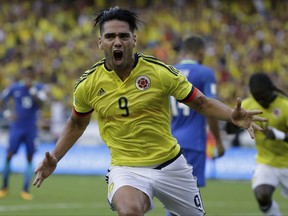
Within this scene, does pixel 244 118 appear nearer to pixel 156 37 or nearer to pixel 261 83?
pixel 261 83

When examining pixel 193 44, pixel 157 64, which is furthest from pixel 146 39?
pixel 157 64

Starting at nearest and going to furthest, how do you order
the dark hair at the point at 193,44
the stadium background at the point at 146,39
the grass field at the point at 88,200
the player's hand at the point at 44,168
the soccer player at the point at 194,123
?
the player's hand at the point at 44,168 → the soccer player at the point at 194,123 → the dark hair at the point at 193,44 → the grass field at the point at 88,200 → the stadium background at the point at 146,39

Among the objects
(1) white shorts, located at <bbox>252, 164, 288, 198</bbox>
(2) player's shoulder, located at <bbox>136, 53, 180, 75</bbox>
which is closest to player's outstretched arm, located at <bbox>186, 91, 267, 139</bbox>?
(2) player's shoulder, located at <bbox>136, 53, 180, 75</bbox>

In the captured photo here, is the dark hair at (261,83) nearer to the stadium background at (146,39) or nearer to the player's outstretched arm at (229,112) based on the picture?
the player's outstretched arm at (229,112)

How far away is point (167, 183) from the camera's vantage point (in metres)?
7.21

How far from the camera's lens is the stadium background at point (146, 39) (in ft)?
86.5

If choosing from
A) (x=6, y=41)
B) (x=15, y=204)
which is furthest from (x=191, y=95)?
(x=6, y=41)

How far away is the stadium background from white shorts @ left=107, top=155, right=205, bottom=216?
1549 centimetres

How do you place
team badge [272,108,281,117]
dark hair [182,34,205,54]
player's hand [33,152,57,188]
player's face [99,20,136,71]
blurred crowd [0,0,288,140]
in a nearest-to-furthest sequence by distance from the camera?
player's face [99,20,136,71], player's hand [33,152,57,188], dark hair [182,34,205,54], team badge [272,108,281,117], blurred crowd [0,0,288,140]

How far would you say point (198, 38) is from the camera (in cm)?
1036

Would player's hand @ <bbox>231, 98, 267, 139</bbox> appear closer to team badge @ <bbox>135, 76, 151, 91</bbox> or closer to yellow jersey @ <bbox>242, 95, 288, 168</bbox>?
team badge @ <bbox>135, 76, 151, 91</bbox>

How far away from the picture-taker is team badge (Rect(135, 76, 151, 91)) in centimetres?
716

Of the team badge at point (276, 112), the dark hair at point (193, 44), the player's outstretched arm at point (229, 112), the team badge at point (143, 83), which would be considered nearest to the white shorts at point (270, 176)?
the team badge at point (276, 112)

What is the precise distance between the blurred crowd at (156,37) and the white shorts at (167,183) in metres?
18.0
